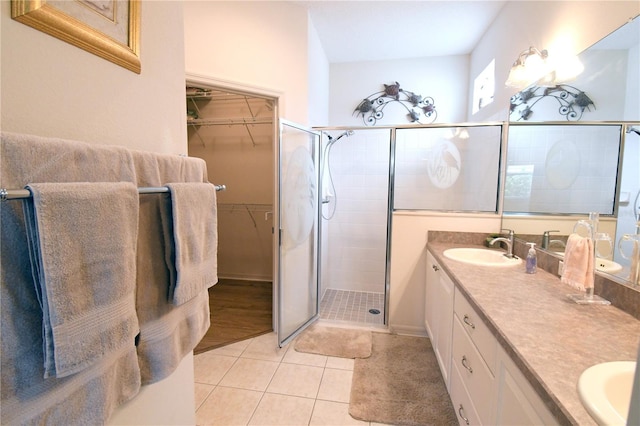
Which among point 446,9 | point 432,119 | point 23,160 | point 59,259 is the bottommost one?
point 59,259

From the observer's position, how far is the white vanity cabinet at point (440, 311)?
171 cm

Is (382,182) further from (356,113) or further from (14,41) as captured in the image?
(14,41)

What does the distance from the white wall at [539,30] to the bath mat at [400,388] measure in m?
2.04

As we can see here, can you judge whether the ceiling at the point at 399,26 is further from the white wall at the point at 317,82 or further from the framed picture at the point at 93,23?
the framed picture at the point at 93,23

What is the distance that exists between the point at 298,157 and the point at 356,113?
1385 mm

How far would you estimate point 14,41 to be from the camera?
1.97 ft

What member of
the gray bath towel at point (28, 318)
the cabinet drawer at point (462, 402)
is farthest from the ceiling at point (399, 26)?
the cabinet drawer at point (462, 402)

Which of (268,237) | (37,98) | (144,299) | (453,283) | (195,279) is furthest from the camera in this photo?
(268,237)

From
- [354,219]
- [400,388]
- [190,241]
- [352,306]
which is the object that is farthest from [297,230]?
[190,241]

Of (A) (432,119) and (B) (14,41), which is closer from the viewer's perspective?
(B) (14,41)

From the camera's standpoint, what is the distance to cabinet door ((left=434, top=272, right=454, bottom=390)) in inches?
Answer: 66.6

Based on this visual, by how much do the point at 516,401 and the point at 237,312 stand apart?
261cm

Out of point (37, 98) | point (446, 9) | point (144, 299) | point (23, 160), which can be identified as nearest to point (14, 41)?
point (37, 98)

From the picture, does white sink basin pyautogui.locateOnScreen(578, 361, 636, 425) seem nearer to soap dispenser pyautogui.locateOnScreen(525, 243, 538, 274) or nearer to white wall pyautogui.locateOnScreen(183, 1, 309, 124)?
soap dispenser pyautogui.locateOnScreen(525, 243, 538, 274)
